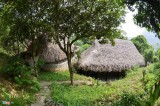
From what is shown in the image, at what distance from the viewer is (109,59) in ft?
78.0

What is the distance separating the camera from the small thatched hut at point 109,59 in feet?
75.7

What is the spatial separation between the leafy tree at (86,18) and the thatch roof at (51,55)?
6007 millimetres

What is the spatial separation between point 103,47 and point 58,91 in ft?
36.4

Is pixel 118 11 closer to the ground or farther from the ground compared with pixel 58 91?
farther from the ground

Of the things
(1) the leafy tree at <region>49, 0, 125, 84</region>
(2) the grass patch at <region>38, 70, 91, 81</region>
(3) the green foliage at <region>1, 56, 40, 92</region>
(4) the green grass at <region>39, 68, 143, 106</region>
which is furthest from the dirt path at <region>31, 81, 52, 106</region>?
(1) the leafy tree at <region>49, 0, 125, 84</region>

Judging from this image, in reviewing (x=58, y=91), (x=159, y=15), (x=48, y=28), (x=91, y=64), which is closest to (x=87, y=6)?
(x=48, y=28)

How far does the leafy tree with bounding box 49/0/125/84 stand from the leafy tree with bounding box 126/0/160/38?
3830 mm

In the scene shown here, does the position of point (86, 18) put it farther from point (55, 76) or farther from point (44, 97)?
point (55, 76)

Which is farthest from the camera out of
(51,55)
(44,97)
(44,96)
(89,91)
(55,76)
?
(51,55)

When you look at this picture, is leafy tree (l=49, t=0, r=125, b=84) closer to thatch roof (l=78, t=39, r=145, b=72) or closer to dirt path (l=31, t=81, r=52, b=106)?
dirt path (l=31, t=81, r=52, b=106)

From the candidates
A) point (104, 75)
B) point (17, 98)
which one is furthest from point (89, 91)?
point (104, 75)

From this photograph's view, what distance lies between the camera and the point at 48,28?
14.9m

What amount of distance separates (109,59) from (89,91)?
28.3 ft

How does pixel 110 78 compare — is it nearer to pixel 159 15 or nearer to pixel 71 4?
pixel 71 4
